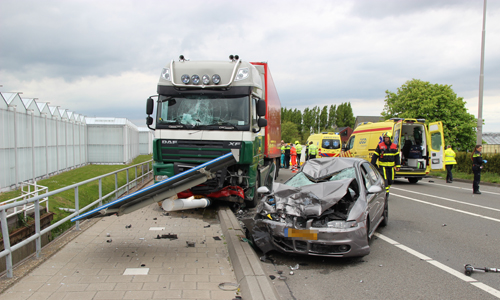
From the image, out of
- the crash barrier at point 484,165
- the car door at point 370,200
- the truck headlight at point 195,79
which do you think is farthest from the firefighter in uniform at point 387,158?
the crash barrier at point 484,165

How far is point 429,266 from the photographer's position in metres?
5.09

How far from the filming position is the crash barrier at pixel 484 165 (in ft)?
62.3

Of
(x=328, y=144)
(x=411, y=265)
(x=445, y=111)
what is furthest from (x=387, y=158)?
(x=445, y=111)

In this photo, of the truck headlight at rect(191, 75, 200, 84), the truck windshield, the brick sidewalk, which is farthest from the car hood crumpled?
the truck headlight at rect(191, 75, 200, 84)

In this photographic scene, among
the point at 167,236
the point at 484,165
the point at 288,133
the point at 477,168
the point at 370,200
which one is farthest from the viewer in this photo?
the point at 288,133

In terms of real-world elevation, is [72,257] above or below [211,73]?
below

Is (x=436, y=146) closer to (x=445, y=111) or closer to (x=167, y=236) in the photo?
(x=167, y=236)

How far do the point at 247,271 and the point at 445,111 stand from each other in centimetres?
4459

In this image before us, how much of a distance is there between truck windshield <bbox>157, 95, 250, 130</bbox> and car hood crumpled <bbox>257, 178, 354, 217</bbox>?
2560 mm

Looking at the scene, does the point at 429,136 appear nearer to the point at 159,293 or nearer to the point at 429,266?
the point at 429,266

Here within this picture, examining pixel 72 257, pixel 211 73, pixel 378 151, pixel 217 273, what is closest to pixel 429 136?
pixel 378 151

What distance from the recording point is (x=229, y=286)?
4.18 m

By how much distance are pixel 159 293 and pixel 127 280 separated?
1.92 feet

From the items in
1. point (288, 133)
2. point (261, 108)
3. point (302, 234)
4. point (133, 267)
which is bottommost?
point (133, 267)
